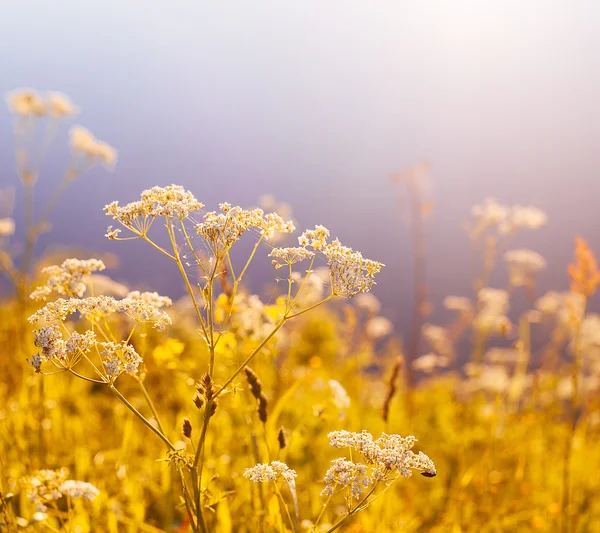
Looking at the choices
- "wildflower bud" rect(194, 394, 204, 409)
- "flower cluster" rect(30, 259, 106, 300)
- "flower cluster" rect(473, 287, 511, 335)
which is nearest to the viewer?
"wildflower bud" rect(194, 394, 204, 409)

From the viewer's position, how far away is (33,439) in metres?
3.28

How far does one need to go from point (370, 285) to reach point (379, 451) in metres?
0.50

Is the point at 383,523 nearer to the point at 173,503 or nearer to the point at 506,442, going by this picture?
the point at 173,503

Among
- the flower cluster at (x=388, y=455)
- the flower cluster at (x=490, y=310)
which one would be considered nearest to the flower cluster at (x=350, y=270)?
the flower cluster at (x=388, y=455)

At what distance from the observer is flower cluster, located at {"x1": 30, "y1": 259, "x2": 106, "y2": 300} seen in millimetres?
1927

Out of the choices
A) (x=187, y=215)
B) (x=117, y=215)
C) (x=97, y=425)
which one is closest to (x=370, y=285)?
(x=187, y=215)

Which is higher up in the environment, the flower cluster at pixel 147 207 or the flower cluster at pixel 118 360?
the flower cluster at pixel 147 207

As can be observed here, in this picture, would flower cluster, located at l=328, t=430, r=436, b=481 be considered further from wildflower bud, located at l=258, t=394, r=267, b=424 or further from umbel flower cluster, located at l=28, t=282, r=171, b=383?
umbel flower cluster, located at l=28, t=282, r=171, b=383

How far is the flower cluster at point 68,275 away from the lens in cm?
193

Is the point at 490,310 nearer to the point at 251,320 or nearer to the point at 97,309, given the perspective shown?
the point at 251,320

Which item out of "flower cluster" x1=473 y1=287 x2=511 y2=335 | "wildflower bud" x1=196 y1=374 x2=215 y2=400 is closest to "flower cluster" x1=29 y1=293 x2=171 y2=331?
"wildflower bud" x1=196 y1=374 x2=215 y2=400

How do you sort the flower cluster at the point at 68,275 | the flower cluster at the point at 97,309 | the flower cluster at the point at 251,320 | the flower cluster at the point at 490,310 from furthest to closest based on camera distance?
the flower cluster at the point at 490,310 < the flower cluster at the point at 251,320 < the flower cluster at the point at 68,275 < the flower cluster at the point at 97,309

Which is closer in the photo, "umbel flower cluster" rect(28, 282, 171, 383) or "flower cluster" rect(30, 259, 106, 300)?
"umbel flower cluster" rect(28, 282, 171, 383)

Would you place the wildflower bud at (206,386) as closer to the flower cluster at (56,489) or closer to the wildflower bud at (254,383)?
the wildflower bud at (254,383)
